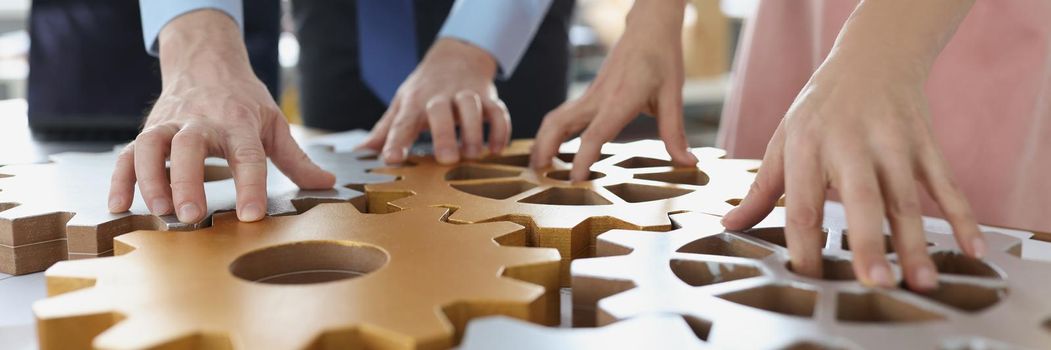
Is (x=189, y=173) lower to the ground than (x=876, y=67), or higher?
lower

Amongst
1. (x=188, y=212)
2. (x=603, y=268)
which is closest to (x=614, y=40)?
(x=188, y=212)

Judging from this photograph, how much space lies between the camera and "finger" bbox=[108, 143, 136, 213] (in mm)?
911

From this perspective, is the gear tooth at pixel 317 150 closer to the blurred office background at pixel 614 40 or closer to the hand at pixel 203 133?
the hand at pixel 203 133

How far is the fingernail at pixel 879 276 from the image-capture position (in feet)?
2.08

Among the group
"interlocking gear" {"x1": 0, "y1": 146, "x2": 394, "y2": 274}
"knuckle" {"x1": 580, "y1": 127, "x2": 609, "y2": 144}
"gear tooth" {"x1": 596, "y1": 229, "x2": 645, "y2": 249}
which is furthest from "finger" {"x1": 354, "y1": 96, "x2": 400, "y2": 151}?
"gear tooth" {"x1": 596, "y1": 229, "x2": 645, "y2": 249}

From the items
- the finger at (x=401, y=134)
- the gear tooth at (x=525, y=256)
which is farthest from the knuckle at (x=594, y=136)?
the gear tooth at (x=525, y=256)

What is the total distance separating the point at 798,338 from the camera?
55 cm

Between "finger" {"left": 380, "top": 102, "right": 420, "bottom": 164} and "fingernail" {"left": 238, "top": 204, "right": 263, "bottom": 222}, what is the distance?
0.46 meters

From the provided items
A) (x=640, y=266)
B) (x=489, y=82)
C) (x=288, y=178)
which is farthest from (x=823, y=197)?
(x=489, y=82)

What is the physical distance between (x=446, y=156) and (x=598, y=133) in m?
0.26

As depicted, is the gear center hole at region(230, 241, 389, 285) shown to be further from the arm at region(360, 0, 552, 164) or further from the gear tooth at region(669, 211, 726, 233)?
the arm at region(360, 0, 552, 164)

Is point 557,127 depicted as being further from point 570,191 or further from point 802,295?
point 802,295

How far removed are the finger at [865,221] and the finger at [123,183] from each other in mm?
755

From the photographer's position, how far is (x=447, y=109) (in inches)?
57.5
